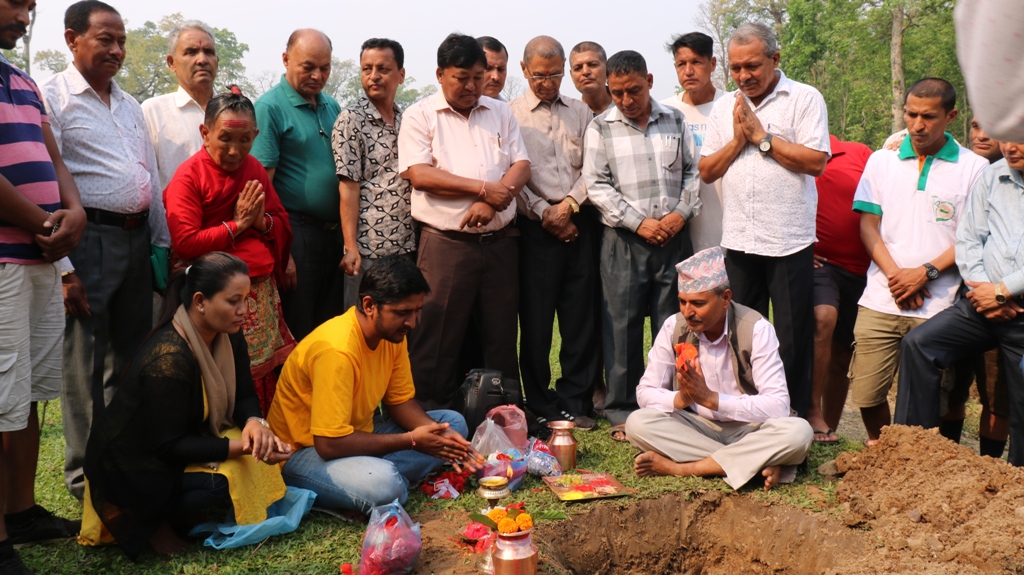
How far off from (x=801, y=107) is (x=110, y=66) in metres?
4.20

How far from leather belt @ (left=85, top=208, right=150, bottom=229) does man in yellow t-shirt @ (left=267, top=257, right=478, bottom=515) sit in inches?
45.2

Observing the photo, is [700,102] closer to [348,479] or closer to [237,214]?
[237,214]

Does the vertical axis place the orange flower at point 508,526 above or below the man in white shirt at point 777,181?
below

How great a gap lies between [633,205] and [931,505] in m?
2.59

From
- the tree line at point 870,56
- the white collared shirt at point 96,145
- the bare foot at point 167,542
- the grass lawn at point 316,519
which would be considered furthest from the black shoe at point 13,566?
the tree line at point 870,56

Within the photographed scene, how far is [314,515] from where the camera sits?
4270 mm

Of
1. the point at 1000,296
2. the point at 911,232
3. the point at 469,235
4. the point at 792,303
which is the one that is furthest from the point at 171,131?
the point at 1000,296

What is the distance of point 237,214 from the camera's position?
4.57 metres

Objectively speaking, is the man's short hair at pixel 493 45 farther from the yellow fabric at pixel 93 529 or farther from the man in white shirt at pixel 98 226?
the yellow fabric at pixel 93 529

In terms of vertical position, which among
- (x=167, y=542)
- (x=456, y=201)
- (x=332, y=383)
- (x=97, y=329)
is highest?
(x=456, y=201)

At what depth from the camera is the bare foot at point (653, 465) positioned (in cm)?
479

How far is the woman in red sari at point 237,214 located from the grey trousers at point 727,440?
7.31ft

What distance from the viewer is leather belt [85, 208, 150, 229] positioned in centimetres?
432

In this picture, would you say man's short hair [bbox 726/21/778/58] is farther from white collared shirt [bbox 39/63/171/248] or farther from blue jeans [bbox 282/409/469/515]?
white collared shirt [bbox 39/63/171/248]
